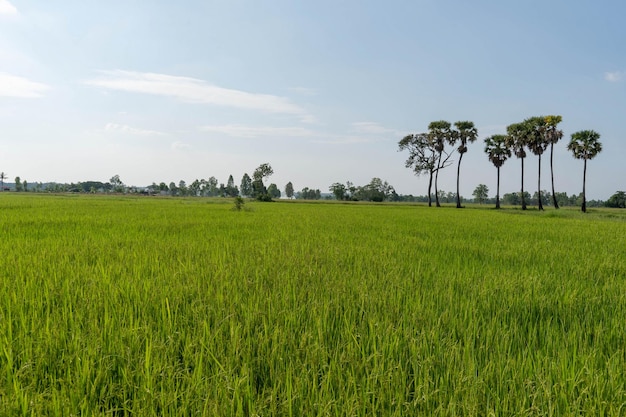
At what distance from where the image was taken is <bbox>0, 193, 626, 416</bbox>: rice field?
5.06 feet

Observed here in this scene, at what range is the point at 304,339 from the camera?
2.06 meters

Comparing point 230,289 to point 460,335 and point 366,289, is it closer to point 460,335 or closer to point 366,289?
point 366,289

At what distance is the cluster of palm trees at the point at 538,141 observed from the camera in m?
43.6

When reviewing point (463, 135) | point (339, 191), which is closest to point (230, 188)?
point (339, 191)

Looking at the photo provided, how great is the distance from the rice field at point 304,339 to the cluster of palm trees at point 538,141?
53.1 m

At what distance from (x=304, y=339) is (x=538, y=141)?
200 ft

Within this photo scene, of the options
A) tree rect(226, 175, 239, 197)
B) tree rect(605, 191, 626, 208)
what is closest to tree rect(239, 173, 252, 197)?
tree rect(226, 175, 239, 197)

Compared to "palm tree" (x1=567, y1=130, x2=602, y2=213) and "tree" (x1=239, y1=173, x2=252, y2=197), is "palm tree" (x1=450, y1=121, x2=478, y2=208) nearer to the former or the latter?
"palm tree" (x1=567, y1=130, x2=602, y2=213)

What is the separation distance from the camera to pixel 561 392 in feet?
5.23

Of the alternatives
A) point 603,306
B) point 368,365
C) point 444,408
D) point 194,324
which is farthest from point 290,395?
point 603,306

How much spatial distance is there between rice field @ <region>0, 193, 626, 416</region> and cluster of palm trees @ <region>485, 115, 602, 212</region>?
53.1m

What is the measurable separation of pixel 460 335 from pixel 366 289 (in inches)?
43.1

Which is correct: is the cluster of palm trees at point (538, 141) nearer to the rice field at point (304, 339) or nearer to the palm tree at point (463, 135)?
the palm tree at point (463, 135)

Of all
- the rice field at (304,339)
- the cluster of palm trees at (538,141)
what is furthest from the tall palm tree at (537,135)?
the rice field at (304,339)
